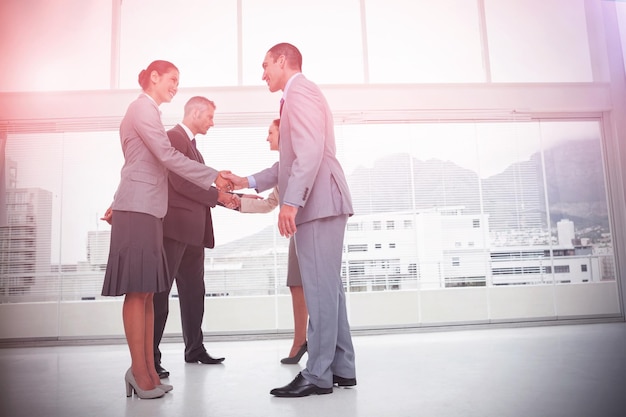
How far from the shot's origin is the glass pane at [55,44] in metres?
4.41

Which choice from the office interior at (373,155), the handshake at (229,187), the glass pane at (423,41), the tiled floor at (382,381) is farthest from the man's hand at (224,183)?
the glass pane at (423,41)

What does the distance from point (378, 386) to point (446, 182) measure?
290 cm

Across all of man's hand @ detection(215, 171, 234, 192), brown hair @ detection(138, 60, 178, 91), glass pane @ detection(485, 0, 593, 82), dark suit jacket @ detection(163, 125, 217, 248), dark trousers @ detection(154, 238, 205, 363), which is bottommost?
dark trousers @ detection(154, 238, 205, 363)

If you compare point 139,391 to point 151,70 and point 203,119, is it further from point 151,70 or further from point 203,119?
point 203,119

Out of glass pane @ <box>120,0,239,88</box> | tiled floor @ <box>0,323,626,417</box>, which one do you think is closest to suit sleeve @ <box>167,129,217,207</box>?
tiled floor @ <box>0,323,626,417</box>

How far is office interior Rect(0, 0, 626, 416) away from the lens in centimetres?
424

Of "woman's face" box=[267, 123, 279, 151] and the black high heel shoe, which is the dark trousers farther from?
"woman's face" box=[267, 123, 279, 151]

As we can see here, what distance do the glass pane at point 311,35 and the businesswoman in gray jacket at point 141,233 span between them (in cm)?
263

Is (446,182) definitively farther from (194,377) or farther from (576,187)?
(194,377)

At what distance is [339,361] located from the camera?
1.99 metres

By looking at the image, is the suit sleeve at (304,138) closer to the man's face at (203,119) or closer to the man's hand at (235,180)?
the man's hand at (235,180)

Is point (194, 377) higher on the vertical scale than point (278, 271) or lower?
lower

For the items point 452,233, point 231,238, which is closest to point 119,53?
point 231,238

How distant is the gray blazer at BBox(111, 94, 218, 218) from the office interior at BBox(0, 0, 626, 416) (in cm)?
233
